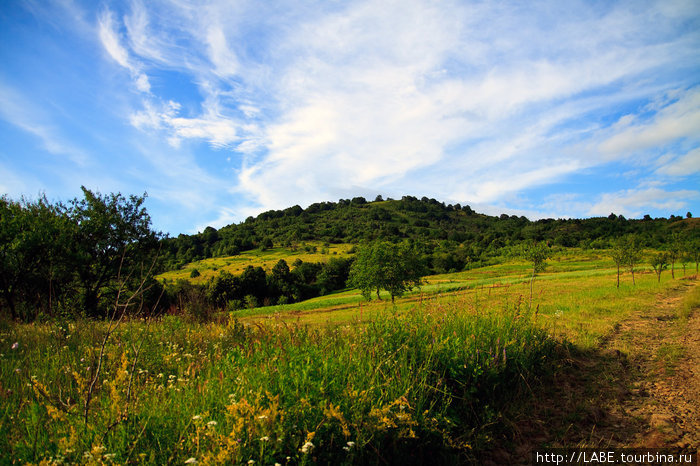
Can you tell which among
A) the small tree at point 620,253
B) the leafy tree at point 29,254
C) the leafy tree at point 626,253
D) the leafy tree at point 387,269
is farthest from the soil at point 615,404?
the leafy tree at point 387,269

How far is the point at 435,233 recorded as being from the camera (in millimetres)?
159375

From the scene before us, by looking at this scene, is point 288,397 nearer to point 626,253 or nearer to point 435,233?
point 626,253

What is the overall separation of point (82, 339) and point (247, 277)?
76854 mm

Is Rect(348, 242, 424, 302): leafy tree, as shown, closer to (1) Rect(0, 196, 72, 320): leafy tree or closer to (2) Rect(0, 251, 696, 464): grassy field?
(1) Rect(0, 196, 72, 320): leafy tree

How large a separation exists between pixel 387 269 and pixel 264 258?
85873mm

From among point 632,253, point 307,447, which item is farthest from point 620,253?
point 307,447

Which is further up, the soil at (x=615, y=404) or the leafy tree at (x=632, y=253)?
the leafy tree at (x=632, y=253)

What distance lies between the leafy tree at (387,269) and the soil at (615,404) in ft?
103

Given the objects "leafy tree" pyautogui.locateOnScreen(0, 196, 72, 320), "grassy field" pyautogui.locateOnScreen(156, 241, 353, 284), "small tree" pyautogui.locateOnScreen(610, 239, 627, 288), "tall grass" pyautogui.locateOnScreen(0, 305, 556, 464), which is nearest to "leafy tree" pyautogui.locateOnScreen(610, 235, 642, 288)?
"small tree" pyautogui.locateOnScreen(610, 239, 627, 288)

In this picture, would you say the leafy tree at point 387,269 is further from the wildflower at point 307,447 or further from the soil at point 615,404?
the wildflower at point 307,447

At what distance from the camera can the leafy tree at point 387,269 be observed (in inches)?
1533

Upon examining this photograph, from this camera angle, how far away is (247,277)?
80.4 m

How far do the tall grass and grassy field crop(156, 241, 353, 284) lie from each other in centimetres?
8565

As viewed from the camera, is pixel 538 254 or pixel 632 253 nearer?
pixel 538 254
